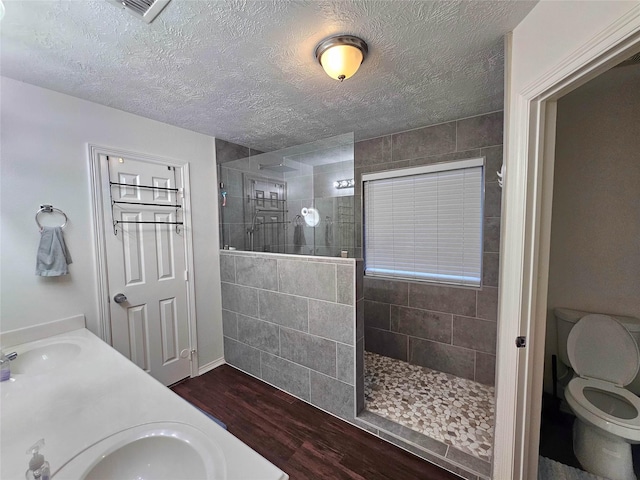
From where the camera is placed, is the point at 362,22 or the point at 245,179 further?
the point at 245,179

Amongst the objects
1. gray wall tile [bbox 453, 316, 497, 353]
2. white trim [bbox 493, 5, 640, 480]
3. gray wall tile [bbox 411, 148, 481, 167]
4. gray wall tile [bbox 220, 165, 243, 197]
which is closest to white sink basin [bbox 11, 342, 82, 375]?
gray wall tile [bbox 220, 165, 243, 197]

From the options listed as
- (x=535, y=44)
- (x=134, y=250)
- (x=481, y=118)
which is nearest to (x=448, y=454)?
(x=535, y=44)

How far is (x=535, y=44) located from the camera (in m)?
1.08

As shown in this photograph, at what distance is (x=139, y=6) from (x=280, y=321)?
2131mm

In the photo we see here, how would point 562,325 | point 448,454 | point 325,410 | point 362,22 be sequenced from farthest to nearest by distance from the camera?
point 325,410 < point 562,325 < point 448,454 < point 362,22

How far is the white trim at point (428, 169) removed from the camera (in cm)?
229

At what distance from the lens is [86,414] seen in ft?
3.05

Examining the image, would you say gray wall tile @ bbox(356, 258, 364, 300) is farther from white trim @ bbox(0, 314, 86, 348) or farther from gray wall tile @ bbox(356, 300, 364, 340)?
white trim @ bbox(0, 314, 86, 348)

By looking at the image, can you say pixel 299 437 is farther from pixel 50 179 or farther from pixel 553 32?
pixel 553 32

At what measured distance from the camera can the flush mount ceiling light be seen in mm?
1240

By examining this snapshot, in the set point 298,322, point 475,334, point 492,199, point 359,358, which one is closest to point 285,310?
point 298,322

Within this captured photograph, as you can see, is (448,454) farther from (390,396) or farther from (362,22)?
(362,22)

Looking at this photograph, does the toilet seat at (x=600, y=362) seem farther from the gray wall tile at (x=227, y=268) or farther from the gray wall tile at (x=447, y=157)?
the gray wall tile at (x=227, y=268)

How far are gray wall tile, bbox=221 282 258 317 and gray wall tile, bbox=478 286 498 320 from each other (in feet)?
6.82
